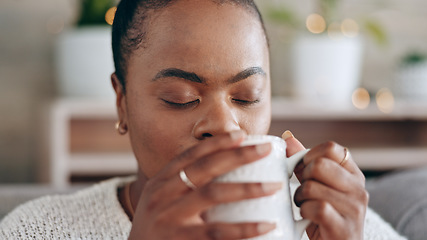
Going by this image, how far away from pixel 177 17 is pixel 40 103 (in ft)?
5.21

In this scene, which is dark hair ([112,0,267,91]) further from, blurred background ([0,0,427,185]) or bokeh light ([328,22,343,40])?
bokeh light ([328,22,343,40])

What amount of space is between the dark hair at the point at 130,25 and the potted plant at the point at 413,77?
168 cm

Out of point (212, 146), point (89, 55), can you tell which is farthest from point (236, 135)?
point (89, 55)

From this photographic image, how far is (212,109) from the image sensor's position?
2.37ft

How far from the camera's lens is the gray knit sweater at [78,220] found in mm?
850

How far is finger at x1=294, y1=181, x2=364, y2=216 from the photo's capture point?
1.92 feet

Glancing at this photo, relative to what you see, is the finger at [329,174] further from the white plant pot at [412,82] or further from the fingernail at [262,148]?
the white plant pot at [412,82]

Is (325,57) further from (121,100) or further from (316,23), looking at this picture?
(121,100)

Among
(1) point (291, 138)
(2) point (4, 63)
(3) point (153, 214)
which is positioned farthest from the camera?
(2) point (4, 63)

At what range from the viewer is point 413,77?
7.59 ft

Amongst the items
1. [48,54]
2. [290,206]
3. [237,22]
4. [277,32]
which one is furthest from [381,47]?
[290,206]

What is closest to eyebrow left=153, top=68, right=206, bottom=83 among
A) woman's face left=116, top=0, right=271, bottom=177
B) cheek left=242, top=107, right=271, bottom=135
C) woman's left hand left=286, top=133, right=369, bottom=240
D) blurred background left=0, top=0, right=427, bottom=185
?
woman's face left=116, top=0, right=271, bottom=177

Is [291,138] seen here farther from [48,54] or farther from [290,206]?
[48,54]

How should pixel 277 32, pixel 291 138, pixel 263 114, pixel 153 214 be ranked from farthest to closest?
pixel 277 32 < pixel 263 114 < pixel 291 138 < pixel 153 214
